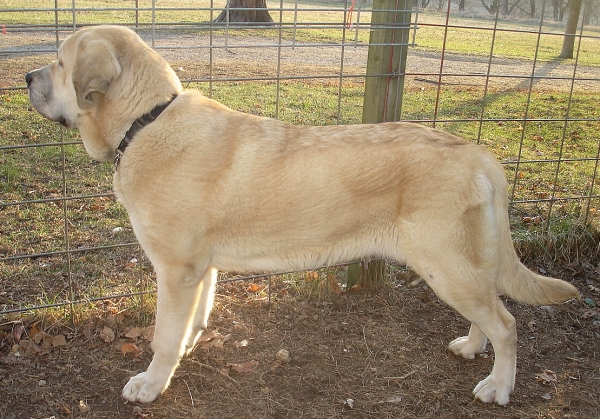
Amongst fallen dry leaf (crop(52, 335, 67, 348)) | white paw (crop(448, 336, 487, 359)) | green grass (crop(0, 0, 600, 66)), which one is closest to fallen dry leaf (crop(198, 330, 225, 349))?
fallen dry leaf (crop(52, 335, 67, 348))

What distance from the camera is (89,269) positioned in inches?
186

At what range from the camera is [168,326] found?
11.3 ft

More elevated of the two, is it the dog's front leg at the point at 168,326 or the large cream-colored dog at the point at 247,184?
the large cream-colored dog at the point at 247,184

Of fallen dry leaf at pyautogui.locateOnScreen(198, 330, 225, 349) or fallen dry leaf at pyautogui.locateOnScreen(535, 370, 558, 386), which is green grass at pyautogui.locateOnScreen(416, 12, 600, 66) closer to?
fallen dry leaf at pyautogui.locateOnScreen(535, 370, 558, 386)

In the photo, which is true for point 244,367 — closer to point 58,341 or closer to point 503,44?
point 58,341

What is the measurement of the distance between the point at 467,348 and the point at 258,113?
5.19 meters

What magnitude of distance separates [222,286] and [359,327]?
47.3 inches

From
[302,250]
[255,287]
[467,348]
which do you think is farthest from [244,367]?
[467,348]

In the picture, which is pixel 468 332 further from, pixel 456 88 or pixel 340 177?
pixel 456 88

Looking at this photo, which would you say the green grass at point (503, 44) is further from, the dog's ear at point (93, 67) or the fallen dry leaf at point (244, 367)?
the dog's ear at point (93, 67)

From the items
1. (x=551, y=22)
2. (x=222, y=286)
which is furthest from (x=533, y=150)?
(x=551, y=22)

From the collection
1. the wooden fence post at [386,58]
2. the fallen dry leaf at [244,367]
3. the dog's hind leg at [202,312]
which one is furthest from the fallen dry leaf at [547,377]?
the dog's hind leg at [202,312]

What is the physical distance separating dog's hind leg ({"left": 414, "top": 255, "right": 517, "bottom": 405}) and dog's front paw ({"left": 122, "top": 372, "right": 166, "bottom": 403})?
5.61 ft

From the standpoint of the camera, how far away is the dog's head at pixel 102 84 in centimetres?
317
